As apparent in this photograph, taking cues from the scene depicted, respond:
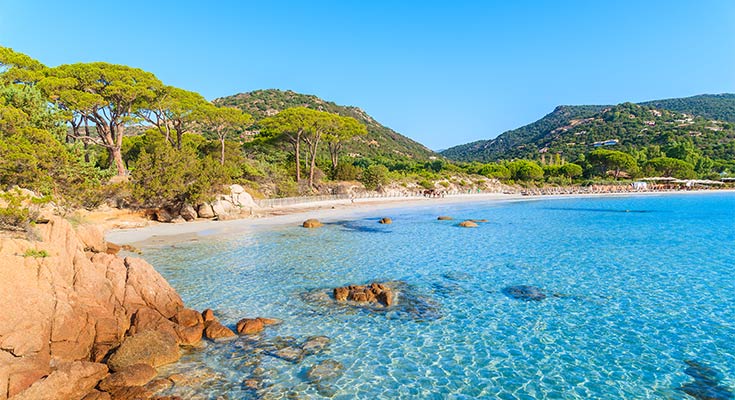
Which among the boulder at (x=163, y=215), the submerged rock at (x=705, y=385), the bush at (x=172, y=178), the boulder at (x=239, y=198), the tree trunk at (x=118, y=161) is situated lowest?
the submerged rock at (x=705, y=385)

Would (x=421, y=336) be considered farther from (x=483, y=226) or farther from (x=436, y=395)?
(x=483, y=226)

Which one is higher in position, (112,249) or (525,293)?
(112,249)

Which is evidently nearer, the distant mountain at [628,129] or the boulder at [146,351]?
the boulder at [146,351]

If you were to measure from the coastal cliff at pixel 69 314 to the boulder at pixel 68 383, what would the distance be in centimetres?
1

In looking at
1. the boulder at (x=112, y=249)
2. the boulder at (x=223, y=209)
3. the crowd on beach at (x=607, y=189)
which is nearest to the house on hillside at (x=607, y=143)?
the crowd on beach at (x=607, y=189)

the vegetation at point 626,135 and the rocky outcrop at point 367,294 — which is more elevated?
the vegetation at point 626,135

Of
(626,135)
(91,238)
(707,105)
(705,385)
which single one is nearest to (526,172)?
(626,135)

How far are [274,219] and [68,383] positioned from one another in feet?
75.3

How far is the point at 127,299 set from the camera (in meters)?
8.67

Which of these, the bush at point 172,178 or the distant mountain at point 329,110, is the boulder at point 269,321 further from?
the distant mountain at point 329,110

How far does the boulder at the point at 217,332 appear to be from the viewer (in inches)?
317

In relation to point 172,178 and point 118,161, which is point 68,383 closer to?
point 172,178

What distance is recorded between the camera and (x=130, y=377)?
614cm

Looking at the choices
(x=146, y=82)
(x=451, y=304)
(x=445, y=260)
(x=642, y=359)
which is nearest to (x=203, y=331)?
(x=451, y=304)
